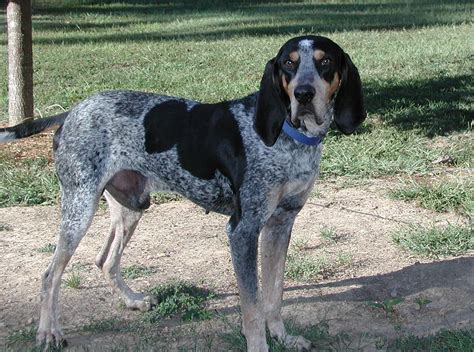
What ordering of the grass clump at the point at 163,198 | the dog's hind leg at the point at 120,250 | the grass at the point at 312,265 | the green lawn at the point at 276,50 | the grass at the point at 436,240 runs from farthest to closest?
the green lawn at the point at 276,50 < the grass clump at the point at 163,198 < the grass at the point at 436,240 < the grass at the point at 312,265 < the dog's hind leg at the point at 120,250

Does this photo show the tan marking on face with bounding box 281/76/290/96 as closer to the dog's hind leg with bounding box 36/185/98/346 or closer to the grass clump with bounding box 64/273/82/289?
the dog's hind leg with bounding box 36/185/98/346

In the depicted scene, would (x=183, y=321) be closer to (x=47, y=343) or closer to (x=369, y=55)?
(x=47, y=343)

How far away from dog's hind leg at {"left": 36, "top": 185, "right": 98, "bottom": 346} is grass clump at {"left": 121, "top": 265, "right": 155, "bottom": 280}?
1.04m

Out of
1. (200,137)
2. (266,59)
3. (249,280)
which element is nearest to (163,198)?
(200,137)

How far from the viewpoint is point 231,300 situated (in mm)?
5535

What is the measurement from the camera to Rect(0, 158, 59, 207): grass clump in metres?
7.41

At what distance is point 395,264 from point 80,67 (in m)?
8.88

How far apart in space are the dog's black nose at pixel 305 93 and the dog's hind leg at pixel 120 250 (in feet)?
4.77

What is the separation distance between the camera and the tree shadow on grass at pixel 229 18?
18344mm

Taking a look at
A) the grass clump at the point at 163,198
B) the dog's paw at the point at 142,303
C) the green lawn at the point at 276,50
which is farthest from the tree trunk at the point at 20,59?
the dog's paw at the point at 142,303

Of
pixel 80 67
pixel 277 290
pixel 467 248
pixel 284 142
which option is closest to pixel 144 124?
pixel 284 142

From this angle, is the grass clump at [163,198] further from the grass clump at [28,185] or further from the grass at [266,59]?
the grass clump at [28,185]

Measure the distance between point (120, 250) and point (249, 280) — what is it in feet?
3.77

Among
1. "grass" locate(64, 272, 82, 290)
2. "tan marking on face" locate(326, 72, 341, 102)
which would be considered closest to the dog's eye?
"tan marking on face" locate(326, 72, 341, 102)
